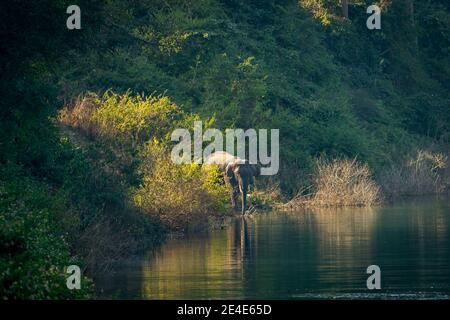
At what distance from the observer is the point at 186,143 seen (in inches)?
1539

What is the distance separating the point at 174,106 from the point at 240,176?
3125 mm

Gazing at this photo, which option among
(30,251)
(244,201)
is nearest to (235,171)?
(244,201)

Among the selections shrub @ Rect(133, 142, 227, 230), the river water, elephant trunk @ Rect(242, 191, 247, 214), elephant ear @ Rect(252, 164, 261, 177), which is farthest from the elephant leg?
shrub @ Rect(133, 142, 227, 230)

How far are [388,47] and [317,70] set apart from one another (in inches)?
321

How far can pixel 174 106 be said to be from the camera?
39906 millimetres

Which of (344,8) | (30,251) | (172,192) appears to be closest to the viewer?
(30,251)

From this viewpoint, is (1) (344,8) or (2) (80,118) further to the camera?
(1) (344,8)

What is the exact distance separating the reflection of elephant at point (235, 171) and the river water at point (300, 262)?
9.87 feet

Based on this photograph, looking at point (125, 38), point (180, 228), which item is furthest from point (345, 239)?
point (125, 38)

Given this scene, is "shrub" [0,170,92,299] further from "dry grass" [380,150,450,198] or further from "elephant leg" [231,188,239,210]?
"dry grass" [380,150,450,198]

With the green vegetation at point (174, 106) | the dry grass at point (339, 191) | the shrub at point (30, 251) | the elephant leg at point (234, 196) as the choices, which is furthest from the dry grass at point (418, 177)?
the shrub at point (30, 251)

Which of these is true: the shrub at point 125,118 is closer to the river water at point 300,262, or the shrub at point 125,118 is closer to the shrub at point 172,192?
the shrub at point 172,192

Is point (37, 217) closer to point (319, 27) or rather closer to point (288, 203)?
point (288, 203)

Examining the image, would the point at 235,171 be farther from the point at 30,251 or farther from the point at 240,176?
the point at 30,251
